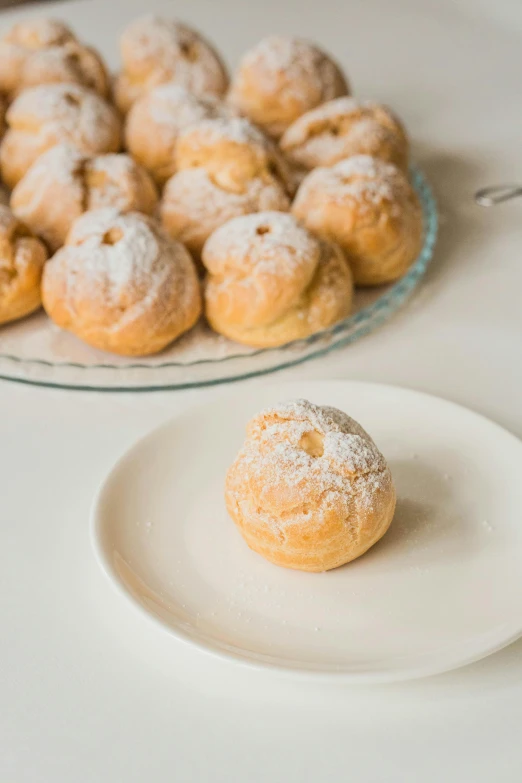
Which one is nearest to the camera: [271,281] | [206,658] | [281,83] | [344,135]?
[206,658]

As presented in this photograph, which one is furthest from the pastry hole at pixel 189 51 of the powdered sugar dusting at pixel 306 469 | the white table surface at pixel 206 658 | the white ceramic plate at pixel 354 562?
the powdered sugar dusting at pixel 306 469

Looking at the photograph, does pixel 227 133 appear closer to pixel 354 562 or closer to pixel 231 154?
pixel 231 154

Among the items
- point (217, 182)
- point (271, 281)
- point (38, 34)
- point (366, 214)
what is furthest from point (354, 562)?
point (38, 34)

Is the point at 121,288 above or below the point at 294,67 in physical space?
below

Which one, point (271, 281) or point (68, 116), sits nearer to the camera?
A: point (271, 281)

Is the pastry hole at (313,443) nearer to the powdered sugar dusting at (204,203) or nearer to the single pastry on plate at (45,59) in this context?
the powdered sugar dusting at (204,203)

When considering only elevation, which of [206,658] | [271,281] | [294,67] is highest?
[294,67]

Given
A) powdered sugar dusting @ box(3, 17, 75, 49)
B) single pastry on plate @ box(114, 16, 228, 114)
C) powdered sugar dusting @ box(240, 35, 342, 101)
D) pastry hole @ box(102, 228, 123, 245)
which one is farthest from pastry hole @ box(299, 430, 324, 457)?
powdered sugar dusting @ box(3, 17, 75, 49)
